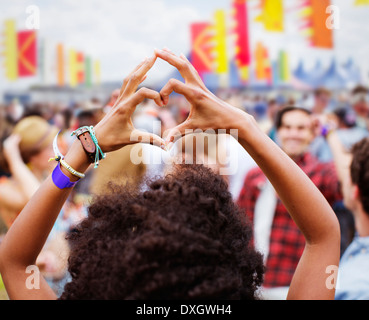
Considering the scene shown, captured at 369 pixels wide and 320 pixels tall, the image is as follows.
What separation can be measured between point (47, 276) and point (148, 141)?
6.27 ft

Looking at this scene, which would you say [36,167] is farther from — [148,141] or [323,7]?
[323,7]

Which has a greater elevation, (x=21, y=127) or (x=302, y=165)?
(x=21, y=127)

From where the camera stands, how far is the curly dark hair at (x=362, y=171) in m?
1.85

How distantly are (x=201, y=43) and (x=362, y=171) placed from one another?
6.58 meters

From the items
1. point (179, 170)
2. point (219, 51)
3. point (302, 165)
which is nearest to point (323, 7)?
point (219, 51)

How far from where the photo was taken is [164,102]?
1062mm

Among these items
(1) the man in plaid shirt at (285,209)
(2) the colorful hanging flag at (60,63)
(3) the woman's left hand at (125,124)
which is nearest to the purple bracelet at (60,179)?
(3) the woman's left hand at (125,124)

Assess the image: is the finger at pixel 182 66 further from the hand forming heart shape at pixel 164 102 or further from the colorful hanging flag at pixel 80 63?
the colorful hanging flag at pixel 80 63

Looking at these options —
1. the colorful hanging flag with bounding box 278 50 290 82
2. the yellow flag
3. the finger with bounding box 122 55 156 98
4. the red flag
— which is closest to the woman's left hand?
the finger with bounding box 122 55 156 98

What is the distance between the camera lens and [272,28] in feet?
20.5

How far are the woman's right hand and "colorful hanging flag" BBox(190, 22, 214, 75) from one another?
6.89 m

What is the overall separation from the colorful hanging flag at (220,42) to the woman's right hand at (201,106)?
677cm

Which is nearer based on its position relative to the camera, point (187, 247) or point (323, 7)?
point (187, 247)

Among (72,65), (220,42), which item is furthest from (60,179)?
(72,65)
